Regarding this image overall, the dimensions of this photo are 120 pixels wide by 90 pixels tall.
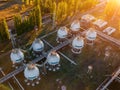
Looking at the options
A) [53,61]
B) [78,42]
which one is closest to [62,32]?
[78,42]

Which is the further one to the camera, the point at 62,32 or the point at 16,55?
the point at 62,32

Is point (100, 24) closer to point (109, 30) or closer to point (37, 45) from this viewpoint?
point (109, 30)

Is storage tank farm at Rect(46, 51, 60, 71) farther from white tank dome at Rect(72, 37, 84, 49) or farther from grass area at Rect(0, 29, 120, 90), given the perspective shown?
white tank dome at Rect(72, 37, 84, 49)

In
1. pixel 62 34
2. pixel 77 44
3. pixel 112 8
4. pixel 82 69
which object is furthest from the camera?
pixel 112 8

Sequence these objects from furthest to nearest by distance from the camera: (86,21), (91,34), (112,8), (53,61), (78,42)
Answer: (112,8) < (86,21) < (91,34) < (78,42) < (53,61)

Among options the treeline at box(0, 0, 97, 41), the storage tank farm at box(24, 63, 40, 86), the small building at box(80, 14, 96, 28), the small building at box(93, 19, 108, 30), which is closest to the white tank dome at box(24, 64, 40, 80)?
the storage tank farm at box(24, 63, 40, 86)

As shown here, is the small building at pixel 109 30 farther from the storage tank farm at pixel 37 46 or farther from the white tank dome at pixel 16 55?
the white tank dome at pixel 16 55

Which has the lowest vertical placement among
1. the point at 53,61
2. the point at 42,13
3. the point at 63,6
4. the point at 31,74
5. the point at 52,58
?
the point at 31,74

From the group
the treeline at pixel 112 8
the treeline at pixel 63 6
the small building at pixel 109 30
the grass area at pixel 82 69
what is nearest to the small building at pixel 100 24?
the small building at pixel 109 30
